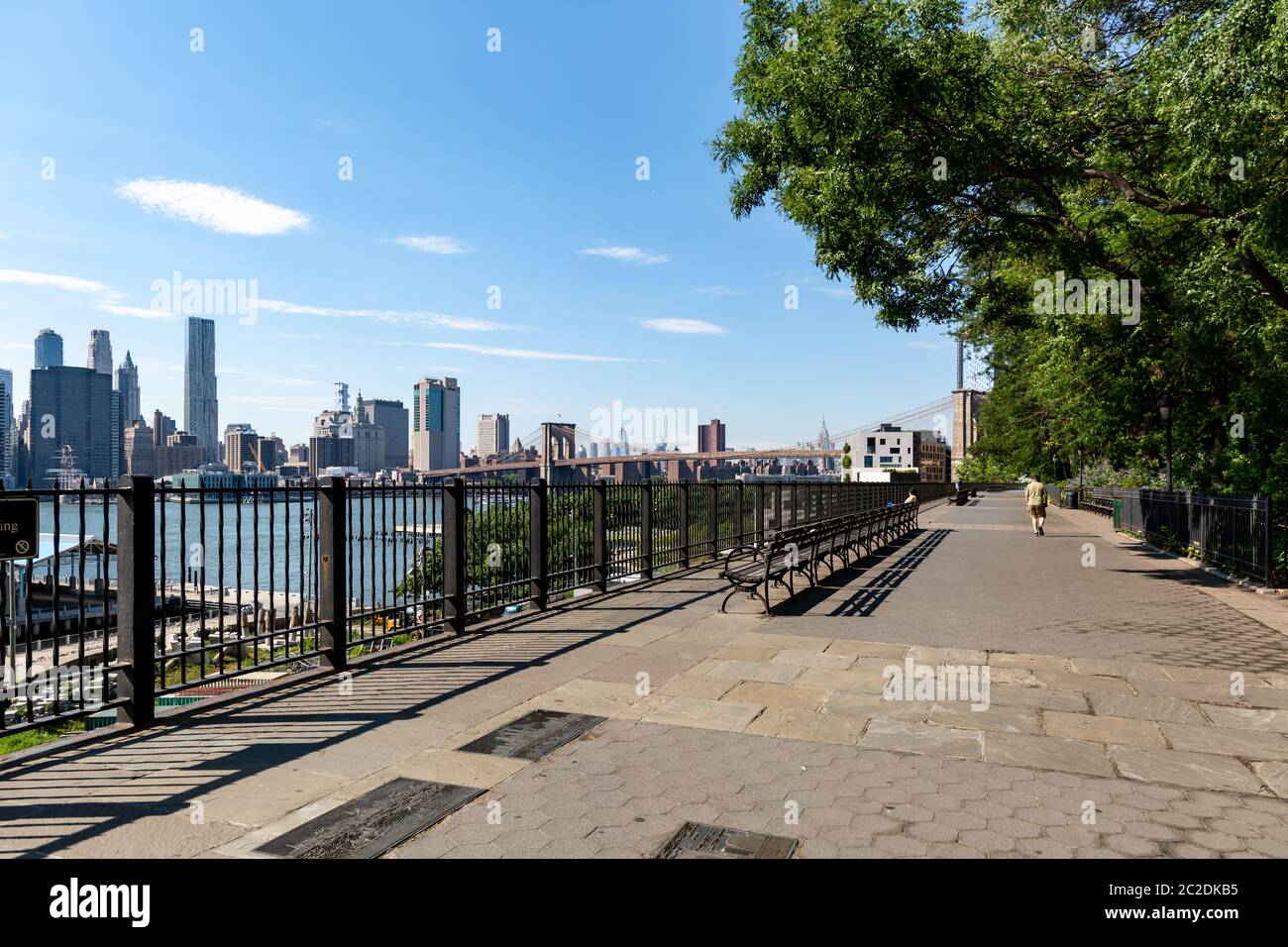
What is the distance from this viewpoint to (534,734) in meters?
5.25

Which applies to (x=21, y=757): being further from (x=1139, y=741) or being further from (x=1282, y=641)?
(x=1282, y=641)

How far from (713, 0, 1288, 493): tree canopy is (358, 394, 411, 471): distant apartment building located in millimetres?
155702

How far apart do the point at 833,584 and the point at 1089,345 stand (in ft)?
24.7

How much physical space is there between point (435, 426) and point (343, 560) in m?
127

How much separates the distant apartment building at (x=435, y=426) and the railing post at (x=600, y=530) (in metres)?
107

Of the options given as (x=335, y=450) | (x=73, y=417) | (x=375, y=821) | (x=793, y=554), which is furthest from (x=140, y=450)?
(x=375, y=821)

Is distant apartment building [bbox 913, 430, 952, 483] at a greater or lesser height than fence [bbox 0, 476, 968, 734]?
greater

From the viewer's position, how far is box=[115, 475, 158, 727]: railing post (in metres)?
5.36

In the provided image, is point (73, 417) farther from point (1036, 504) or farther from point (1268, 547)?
point (1268, 547)

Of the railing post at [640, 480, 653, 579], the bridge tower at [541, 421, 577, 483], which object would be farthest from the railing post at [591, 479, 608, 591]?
the bridge tower at [541, 421, 577, 483]

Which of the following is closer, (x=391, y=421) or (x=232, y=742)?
(x=232, y=742)

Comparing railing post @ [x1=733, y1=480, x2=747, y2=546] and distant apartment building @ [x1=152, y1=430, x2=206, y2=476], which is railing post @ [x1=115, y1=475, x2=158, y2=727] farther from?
distant apartment building @ [x1=152, y1=430, x2=206, y2=476]

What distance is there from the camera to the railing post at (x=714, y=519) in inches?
634
